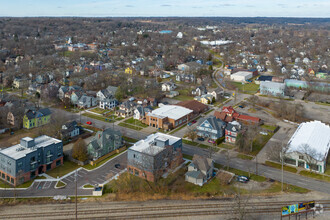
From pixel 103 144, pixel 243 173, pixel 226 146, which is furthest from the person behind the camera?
pixel 226 146

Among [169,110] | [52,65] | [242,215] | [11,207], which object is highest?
[52,65]

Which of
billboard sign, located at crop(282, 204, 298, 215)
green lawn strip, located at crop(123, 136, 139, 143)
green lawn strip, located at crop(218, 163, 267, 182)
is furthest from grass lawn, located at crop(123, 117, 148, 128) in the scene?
billboard sign, located at crop(282, 204, 298, 215)

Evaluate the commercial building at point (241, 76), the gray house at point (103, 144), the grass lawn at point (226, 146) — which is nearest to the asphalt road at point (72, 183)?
the gray house at point (103, 144)

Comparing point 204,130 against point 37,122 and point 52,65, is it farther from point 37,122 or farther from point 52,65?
point 52,65

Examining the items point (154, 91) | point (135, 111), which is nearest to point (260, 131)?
point (135, 111)

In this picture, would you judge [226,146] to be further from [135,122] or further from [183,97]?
[183,97]

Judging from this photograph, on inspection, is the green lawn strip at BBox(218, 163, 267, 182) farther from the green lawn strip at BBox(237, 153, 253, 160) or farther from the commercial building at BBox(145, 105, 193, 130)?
the commercial building at BBox(145, 105, 193, 130)

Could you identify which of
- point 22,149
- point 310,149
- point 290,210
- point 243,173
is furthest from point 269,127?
point 22,149
